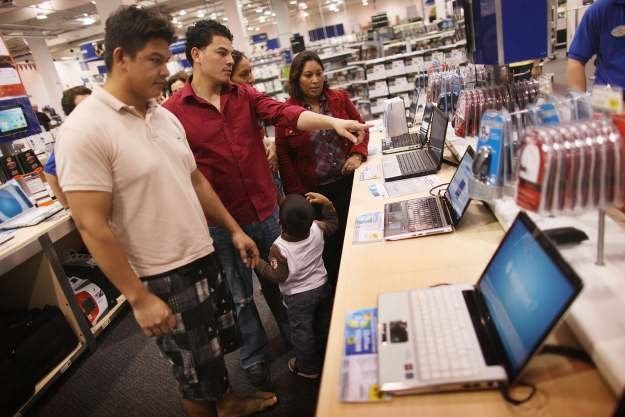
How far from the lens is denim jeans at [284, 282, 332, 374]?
195 centimetres

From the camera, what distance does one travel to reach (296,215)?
1.75 meters

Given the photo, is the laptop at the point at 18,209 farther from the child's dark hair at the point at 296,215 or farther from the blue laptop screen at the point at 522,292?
the blue laptop screen at the point at 522,292

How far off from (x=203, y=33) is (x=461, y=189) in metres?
1.33

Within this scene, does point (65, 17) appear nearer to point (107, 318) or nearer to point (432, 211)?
point (107, 318)

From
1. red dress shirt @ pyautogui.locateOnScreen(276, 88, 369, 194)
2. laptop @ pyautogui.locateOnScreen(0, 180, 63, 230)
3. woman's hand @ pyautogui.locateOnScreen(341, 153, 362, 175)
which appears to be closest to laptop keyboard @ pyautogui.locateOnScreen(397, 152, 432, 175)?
woman's hand @ pyautogui.locateOnScreen(341, 153, 362, 175)

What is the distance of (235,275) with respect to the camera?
209 centimetres

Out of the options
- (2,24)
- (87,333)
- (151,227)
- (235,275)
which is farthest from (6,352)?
(2,24)

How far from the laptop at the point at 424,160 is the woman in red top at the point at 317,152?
0.29 meters

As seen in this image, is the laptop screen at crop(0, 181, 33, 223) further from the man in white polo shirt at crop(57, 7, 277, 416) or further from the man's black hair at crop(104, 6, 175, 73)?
the man's black hair at crop(104, 6, 175, 73)

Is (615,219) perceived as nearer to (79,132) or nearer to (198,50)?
(79,132)

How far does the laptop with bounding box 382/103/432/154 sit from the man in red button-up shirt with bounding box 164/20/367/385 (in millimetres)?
898

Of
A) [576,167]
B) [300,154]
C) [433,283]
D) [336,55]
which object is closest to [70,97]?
[300,154]

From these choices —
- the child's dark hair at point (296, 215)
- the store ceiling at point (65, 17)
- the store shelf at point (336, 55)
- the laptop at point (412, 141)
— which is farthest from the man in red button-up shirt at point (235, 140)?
the store shelf at point (336, 55)

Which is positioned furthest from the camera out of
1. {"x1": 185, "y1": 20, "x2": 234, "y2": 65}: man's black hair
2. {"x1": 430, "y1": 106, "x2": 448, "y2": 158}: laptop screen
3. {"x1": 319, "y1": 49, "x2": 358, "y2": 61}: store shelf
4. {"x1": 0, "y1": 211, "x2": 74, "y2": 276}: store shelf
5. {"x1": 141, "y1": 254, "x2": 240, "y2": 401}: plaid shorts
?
{"x1": 319, "y1": 49, "x2": 358, "y2": 61}: store shelf
